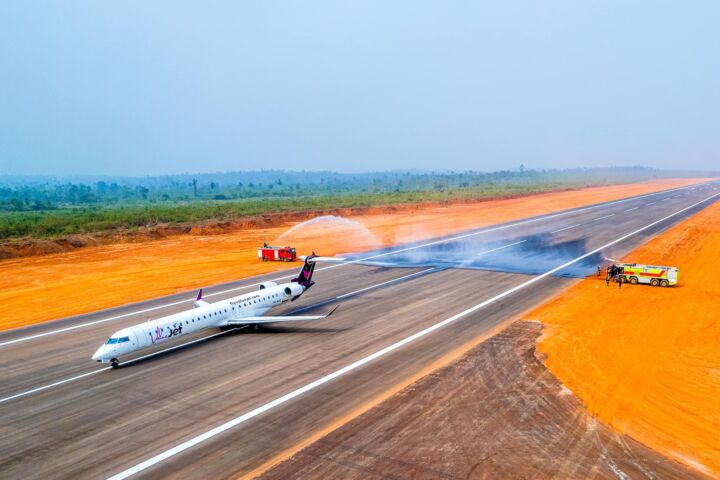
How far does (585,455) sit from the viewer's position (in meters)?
19.2

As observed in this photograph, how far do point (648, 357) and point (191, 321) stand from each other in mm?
27722

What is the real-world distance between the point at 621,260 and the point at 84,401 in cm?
5554

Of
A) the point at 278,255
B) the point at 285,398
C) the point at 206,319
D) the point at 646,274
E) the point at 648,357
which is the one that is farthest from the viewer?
the point at 278,255

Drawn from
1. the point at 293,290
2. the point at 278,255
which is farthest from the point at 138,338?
the point at 278,255

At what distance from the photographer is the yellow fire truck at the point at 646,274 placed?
1762 inches

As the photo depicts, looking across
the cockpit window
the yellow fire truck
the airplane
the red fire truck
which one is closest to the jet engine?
the airplane

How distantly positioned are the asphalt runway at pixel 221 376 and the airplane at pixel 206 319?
3.73 ft

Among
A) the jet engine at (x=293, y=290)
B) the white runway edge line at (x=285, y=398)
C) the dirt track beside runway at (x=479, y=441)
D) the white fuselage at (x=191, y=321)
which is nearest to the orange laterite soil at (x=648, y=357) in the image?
the dirt track beside runway at (x=479, y=441)

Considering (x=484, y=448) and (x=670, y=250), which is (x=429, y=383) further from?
(x=670, y=250)

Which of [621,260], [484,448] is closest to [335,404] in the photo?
[484,448]

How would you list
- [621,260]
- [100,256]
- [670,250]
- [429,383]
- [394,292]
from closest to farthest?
1. [429,383]
2. [394,292]
3. [621,260]
4. [670,250]
5. [100,256]

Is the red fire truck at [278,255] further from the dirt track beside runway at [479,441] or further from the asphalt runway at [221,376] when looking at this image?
the dirt track beside runway at [479,441]

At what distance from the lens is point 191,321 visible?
106 ft

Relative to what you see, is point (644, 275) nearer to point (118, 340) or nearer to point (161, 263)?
point (118, 340)
